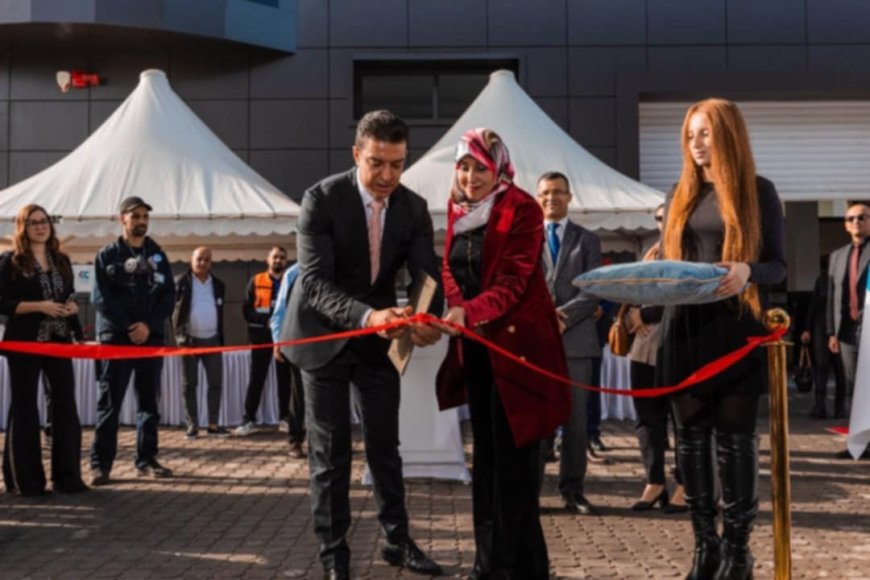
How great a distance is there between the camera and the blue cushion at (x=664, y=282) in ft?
11.9

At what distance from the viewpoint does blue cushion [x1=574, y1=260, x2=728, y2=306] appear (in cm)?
362

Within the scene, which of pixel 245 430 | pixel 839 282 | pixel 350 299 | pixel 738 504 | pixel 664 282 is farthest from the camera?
pixel 245 430

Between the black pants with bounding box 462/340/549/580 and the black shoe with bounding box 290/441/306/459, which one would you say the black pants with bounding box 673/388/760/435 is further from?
the black shoe with bounding box 290/441/306/459

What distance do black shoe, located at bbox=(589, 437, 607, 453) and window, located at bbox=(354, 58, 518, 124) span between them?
Result: 30.5 ft

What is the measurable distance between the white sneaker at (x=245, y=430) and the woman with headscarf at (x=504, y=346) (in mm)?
6443

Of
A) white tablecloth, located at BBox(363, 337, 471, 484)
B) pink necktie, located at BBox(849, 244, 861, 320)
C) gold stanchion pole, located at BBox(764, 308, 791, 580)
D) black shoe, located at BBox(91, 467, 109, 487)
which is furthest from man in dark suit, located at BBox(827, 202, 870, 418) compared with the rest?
black shoe, located at BBox(91, 467, 109, 487)

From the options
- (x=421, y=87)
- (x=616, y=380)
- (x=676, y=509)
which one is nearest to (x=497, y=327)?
(x=676, y=509)

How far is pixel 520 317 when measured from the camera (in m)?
3.90

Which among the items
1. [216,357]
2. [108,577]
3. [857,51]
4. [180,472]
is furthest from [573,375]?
[857,51]

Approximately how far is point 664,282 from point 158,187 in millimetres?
9224

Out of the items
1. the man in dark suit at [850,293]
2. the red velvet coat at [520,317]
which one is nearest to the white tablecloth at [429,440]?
the red velvet coat at [520,317]

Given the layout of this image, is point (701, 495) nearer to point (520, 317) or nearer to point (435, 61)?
point (520, 317)

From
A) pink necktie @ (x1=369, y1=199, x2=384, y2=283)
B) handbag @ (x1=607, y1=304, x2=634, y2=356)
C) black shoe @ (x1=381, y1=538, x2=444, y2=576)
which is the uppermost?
pink necktie @ (x1=369, y1=199, x2=384, y2=283)

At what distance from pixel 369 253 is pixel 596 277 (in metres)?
1.00
